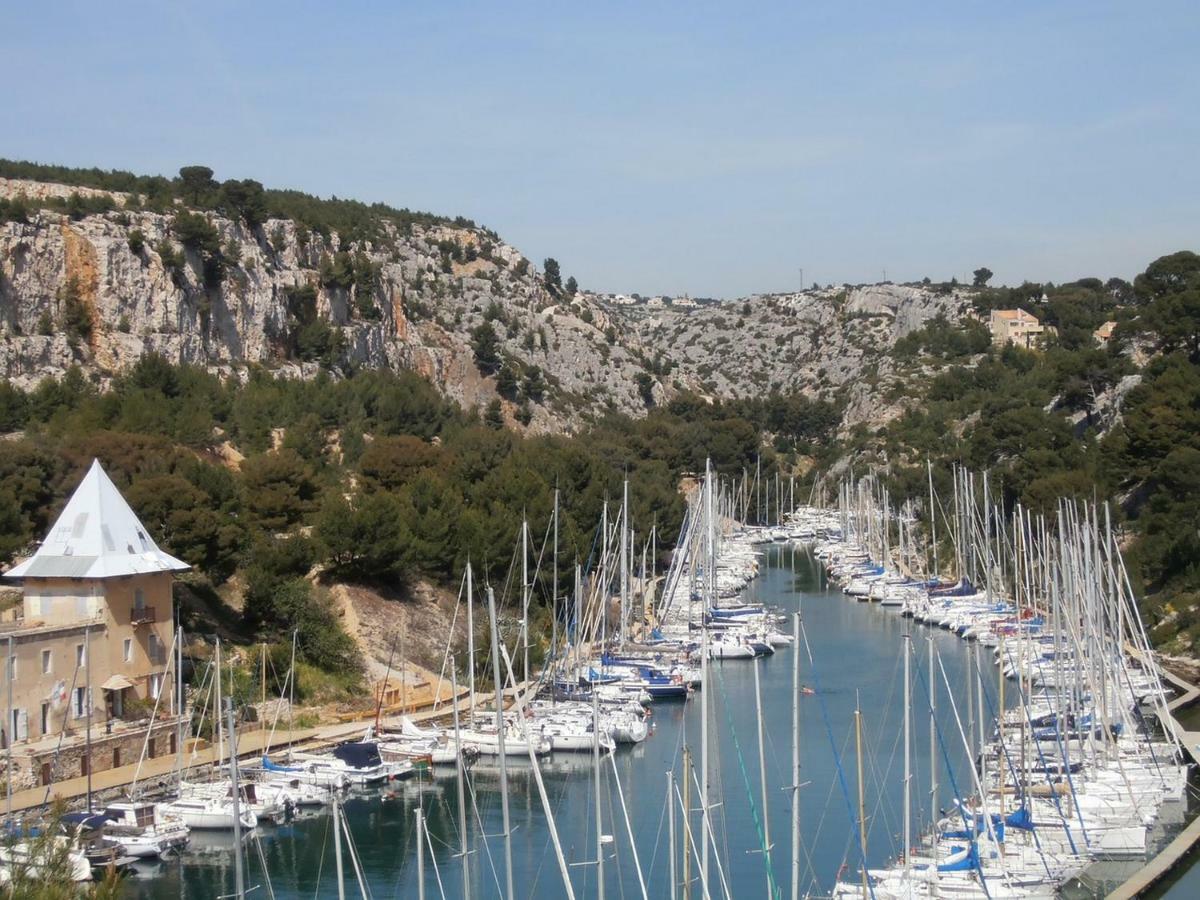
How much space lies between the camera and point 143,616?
34.3 m

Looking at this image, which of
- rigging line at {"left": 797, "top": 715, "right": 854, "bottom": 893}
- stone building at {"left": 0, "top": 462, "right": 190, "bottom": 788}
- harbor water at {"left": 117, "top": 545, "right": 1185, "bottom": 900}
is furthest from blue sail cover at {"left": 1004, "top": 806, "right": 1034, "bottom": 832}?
stone building at {"left": 0, "top": 462, "right": 190, "bottom": 788}

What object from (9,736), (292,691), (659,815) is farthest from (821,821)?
(9,736)

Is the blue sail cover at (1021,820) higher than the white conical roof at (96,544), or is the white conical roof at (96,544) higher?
the white conical roof at (96,544)

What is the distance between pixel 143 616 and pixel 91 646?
1631mm

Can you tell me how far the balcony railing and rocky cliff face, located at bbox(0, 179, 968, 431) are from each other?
26.7 metres

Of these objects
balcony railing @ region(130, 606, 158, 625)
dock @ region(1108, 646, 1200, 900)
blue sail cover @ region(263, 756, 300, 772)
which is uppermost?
balcony railing @ region(130, 606, 158, 625)

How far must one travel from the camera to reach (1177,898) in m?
25.9

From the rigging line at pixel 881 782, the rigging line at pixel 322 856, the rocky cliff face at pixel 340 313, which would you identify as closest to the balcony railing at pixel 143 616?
the rigging line at pixel 322 856

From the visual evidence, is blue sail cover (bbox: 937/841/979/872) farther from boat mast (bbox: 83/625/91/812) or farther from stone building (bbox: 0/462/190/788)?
stone building (bbox: 0/462/190/788)

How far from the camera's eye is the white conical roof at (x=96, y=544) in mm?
33406

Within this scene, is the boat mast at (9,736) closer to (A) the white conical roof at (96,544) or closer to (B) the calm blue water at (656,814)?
(B) the calm blue water at (656,814)

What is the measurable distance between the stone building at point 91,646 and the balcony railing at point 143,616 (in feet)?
0.11

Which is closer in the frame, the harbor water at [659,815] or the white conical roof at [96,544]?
the harbor water at [659,815]

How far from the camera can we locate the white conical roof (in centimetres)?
3341
